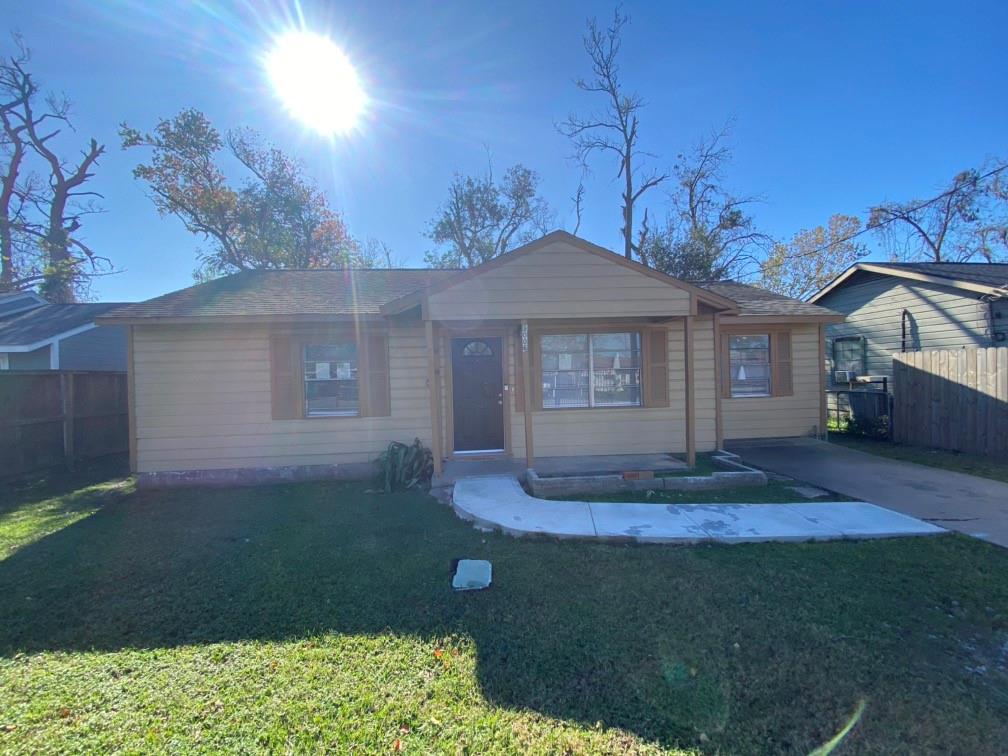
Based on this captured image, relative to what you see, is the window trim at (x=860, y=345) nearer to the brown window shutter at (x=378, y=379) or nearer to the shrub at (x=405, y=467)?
the shrub at (x=405, y=467)

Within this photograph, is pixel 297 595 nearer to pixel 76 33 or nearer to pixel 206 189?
pixel 76 33

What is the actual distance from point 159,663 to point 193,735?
2.59 ft

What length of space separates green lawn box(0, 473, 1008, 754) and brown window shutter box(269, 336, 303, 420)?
2673 mm

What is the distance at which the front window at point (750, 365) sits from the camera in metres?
8.64

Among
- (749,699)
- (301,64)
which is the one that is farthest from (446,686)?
(301,64)

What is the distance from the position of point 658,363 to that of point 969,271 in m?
9.62

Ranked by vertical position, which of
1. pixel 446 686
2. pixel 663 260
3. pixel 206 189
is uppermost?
pixel 206 189

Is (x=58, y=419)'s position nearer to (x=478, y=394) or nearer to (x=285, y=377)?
(x=285, y=377)

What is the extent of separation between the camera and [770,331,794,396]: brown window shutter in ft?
28.2

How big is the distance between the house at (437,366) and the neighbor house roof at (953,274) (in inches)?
161

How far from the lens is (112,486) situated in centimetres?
705

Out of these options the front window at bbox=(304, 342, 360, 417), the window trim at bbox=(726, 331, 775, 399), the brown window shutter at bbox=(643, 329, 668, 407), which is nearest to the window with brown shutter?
the front window at bbox=(304, 342, 360, 417)

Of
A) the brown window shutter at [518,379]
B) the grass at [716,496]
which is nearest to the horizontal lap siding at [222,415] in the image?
the brown window shutter at [518,379]

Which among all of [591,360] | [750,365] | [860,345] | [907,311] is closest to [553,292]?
Answer: [591,360]
